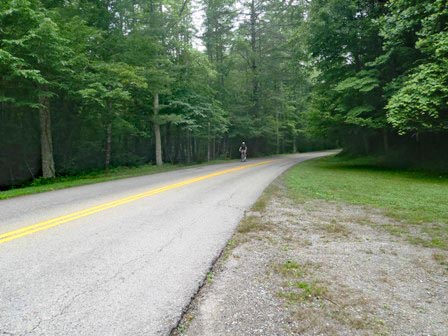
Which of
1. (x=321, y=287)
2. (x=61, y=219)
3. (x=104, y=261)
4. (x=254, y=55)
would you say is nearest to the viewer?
(x=321, y=287)

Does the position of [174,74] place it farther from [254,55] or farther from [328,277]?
[328,277]

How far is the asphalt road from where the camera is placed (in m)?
2.49

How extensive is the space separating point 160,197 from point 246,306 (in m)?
5.88

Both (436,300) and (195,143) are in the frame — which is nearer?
(436,300)

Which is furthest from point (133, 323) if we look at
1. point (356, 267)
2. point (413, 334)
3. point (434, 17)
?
point (434, 17)

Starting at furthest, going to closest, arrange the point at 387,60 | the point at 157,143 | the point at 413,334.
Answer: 1. the point at 157,143
2. the point at 387,60
3. the point at 413,334

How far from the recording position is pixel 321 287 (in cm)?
312

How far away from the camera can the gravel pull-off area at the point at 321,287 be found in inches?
→ 96.8

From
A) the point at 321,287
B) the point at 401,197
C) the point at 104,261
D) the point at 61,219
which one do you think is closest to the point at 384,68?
the point at 401,197

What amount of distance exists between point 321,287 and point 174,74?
19.4m

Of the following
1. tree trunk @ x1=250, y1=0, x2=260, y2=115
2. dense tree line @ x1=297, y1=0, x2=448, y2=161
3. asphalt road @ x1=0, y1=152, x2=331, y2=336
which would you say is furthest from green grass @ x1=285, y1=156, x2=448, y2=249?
tree trunk @ x1=250, y1=0, x2=260, y2=115

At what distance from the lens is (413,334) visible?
2.34 m

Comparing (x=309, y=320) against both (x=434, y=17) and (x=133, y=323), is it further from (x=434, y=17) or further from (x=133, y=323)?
(x=434, y=17)

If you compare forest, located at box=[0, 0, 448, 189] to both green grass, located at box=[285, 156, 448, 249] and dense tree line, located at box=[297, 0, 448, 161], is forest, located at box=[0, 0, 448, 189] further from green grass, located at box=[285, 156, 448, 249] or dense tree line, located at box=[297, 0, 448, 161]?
green grass, located at box=[285, 156, 448, 249]
